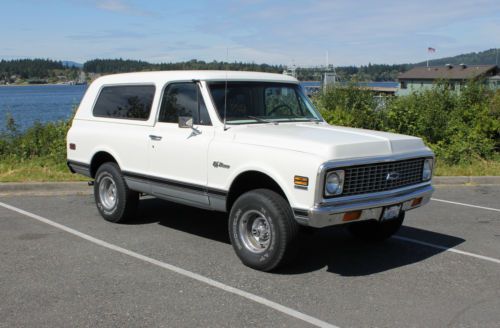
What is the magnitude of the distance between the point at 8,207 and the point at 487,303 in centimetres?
681

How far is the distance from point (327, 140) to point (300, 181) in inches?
21.3

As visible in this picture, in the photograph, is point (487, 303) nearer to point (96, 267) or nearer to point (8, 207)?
point (96, 267)

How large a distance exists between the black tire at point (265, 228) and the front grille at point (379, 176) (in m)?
0.62

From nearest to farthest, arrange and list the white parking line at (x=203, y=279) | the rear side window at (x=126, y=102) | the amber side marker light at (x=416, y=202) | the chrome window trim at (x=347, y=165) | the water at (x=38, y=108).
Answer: the white parking line at (x=203, y=279) < the chrome window trim at (x=347, y=165) < the amber side marker light at (x=416, y=202) < the rear side window at (x=126, y=102) < the water at (x=38, y=108)

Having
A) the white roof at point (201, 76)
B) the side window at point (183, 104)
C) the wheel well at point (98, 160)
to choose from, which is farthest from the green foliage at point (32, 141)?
the side window at point (183, 104)

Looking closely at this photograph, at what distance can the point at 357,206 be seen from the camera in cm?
512

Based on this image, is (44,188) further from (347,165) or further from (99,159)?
(347,165)

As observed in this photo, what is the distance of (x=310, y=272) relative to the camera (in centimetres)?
550

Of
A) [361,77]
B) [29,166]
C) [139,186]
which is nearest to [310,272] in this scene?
[139,186]

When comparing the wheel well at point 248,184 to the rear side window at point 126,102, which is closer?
the wheel well at point 248,184

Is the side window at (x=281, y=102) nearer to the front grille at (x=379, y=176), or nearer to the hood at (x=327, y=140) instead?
the hood at (x=327, y=140)

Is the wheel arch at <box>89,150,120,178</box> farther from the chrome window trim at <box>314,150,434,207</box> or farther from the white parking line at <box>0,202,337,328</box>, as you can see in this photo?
the chrome window trim at <box>314,150,434,207</box>

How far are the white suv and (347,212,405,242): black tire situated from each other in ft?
0.04

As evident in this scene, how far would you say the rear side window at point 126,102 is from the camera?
6.98 meters
